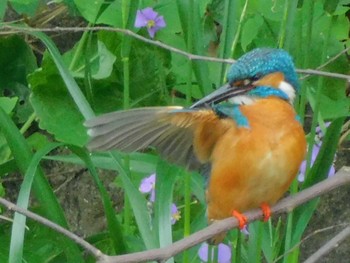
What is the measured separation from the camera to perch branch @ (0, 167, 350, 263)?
42.2 inches

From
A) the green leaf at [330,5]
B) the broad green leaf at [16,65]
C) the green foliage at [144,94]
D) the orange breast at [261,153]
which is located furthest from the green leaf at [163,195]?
the broad green leaf at [16,65]

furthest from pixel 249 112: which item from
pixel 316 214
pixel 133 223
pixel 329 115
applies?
pixel 316 214

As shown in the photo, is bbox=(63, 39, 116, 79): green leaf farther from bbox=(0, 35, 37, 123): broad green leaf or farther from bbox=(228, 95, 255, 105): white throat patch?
bbox=(228, 95, 255, 105): white throat patch

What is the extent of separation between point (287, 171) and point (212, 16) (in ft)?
2.77

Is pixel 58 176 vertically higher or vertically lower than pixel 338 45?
lower

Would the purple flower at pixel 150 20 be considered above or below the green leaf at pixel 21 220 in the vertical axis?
above

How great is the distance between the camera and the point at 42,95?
2223 mm

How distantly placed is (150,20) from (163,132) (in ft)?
1.83

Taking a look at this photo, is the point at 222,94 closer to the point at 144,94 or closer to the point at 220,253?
the point at 220,253

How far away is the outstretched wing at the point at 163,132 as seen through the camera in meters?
1.33

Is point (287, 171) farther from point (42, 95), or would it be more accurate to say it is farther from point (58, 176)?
point (58, 176)

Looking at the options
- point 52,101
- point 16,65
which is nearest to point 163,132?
point 52,101

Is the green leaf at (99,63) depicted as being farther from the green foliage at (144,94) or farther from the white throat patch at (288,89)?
the white throat patch at (288,89)

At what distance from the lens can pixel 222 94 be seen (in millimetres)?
1452
